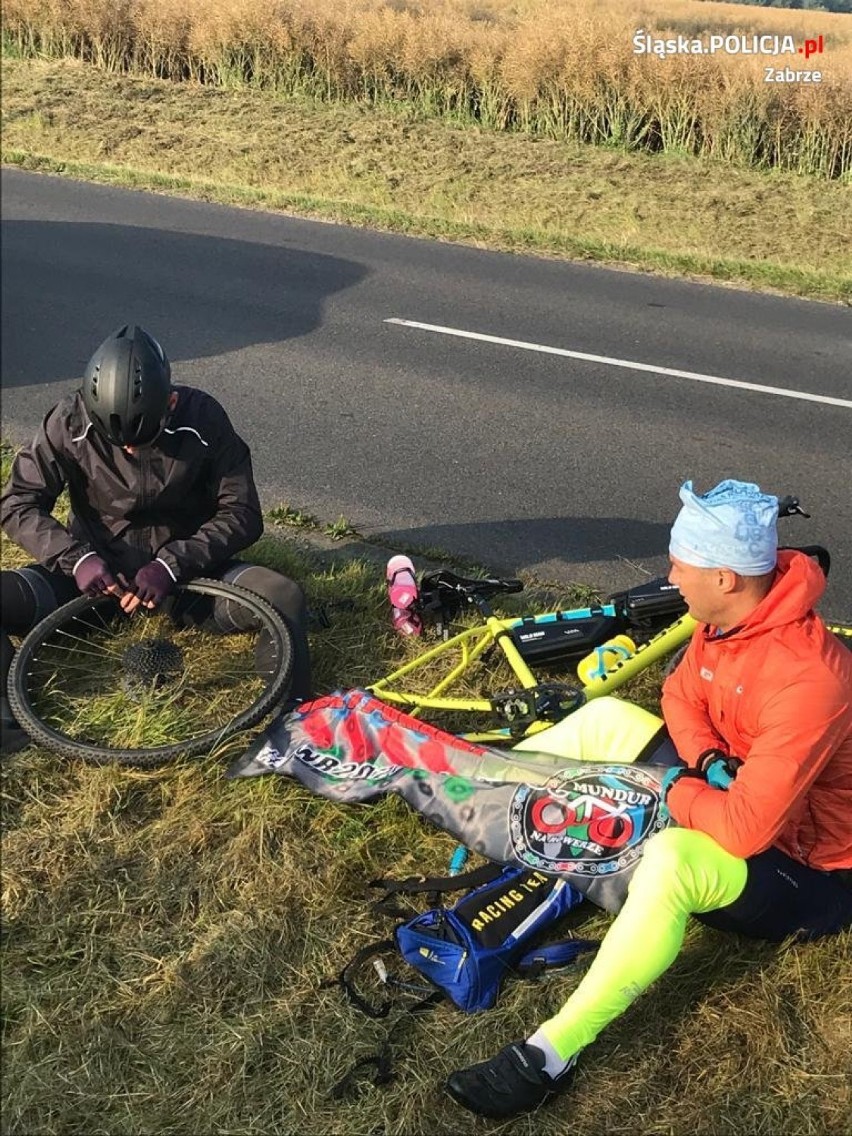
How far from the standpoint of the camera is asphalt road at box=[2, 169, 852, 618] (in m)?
6.45

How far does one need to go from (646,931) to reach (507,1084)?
502 mm

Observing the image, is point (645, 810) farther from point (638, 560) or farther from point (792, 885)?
point (638, 560)

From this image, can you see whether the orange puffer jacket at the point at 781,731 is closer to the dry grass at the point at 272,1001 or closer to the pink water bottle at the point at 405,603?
the dry grass at the point at 272,1001

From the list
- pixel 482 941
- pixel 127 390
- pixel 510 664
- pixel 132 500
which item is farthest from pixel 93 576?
pixel 482 941

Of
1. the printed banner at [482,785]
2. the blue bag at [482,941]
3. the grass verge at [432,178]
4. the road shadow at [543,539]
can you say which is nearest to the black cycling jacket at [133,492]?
the printed banner at [482,785]

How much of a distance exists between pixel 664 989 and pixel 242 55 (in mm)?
12308

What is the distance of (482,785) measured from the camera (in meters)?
3.64

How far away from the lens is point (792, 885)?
301cm

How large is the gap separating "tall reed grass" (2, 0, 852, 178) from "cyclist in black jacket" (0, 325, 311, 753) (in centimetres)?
848

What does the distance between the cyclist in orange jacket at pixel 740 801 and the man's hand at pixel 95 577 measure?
91.0 inches

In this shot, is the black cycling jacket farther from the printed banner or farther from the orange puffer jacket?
the orange puffer jacket

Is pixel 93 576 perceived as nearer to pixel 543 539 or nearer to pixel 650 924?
pixel 650 924

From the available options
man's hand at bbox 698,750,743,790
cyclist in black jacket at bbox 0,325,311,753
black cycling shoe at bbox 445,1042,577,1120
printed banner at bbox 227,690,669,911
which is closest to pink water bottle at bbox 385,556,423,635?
cyclist in black jacket at bbox 0,325,311,753

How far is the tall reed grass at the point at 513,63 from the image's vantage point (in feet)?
38.3
